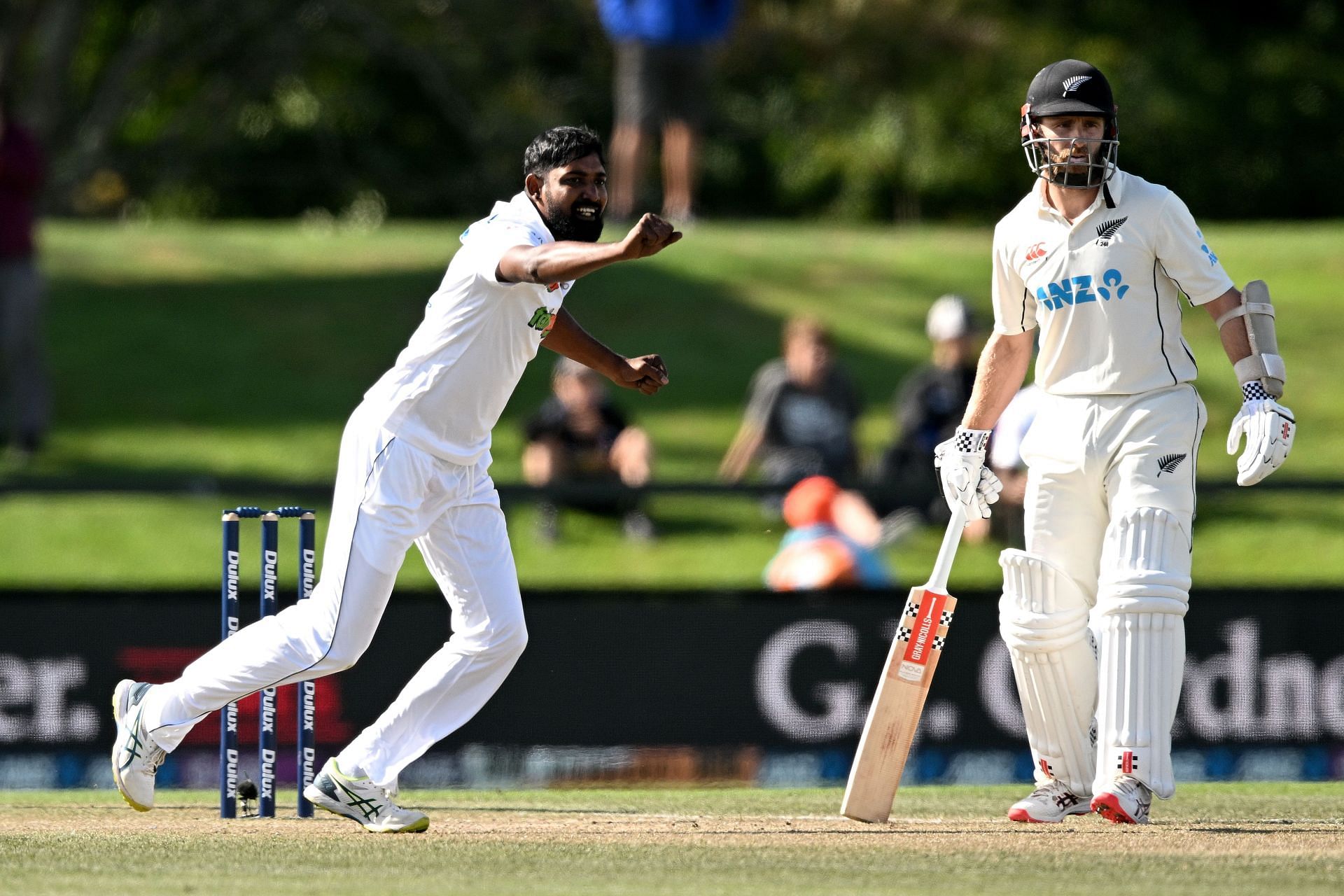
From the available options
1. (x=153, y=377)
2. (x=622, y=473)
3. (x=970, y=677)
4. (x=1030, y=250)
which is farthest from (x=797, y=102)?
(x=1030, y=250)

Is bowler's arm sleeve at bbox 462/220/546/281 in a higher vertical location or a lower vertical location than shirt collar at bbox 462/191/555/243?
lower

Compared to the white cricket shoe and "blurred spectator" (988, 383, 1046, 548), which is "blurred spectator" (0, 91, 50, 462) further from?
the white cricket shoe

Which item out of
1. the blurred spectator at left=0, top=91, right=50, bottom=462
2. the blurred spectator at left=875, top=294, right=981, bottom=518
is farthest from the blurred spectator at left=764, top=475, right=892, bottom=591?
the blurred spectator at left=0, top=91, right=50, bottom=462

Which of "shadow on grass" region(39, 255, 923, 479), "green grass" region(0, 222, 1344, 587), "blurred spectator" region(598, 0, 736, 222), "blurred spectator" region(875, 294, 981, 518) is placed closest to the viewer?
"blurred spectator" region(875, 294, 981, 518)

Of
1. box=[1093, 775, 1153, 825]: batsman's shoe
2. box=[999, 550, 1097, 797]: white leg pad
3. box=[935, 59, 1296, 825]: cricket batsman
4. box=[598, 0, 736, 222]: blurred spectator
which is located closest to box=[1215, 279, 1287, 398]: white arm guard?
box=[935, 59, 1296, 825]: cricket batsman

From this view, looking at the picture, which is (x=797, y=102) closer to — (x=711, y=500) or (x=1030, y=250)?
(x=711, y=500)

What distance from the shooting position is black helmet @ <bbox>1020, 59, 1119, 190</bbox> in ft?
18.9

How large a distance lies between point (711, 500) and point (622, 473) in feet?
4.56

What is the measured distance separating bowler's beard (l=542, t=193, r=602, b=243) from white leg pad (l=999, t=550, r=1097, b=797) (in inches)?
60.1

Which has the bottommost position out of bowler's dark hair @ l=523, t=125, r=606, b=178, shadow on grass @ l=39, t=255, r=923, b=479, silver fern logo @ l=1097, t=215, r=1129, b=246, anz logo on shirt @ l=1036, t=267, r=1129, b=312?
anz logo on shirt @ l=1036, t=267, r=1129, b=312

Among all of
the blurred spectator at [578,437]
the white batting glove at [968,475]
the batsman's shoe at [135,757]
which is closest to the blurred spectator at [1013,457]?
the blurred spectator at [578,437]

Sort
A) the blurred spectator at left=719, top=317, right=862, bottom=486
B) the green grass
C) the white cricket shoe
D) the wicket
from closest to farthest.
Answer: the white cricket shoe → the wicket → the blurred spectator at left=719, top=317, right=862, bottom=486 → the green grass

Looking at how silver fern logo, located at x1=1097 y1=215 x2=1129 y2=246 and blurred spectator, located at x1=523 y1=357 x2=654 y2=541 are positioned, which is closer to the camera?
silver fern logo, located at x1=1097 y1=215 x2=1129 y2=246

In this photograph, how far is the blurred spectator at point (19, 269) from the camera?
11.9m
